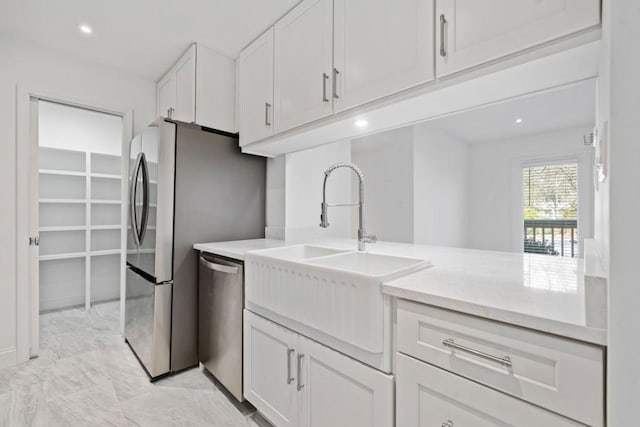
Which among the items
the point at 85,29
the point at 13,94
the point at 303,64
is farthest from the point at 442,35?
the point at 13,94

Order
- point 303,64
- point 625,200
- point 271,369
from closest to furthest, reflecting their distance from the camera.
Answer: point 625,200 → point 271,369 → point 303,64

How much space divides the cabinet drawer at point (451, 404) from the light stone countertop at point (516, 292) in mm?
195

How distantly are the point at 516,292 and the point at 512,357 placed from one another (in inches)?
8.2

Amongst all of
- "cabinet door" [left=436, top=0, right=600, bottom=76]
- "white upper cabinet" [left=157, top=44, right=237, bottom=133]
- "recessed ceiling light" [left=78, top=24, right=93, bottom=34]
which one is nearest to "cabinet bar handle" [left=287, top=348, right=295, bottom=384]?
"cabinet door" [left=436, top=0, right=600, bottom=76]

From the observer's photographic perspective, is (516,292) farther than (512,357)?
Yes

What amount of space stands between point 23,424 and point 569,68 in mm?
2875

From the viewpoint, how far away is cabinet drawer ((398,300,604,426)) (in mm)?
611

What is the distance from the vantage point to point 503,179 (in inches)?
75.7

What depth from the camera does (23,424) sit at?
5.02ft

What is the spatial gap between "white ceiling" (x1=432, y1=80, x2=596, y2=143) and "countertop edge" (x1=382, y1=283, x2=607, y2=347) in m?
0.98

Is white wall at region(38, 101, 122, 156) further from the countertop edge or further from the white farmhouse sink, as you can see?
the countertop edge

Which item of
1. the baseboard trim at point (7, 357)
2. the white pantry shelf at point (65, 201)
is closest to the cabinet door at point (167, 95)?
the white pantry shelf at point (65, 201)

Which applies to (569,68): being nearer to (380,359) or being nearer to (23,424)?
(380,359)

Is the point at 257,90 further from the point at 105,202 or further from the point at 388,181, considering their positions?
the point at 105,202
